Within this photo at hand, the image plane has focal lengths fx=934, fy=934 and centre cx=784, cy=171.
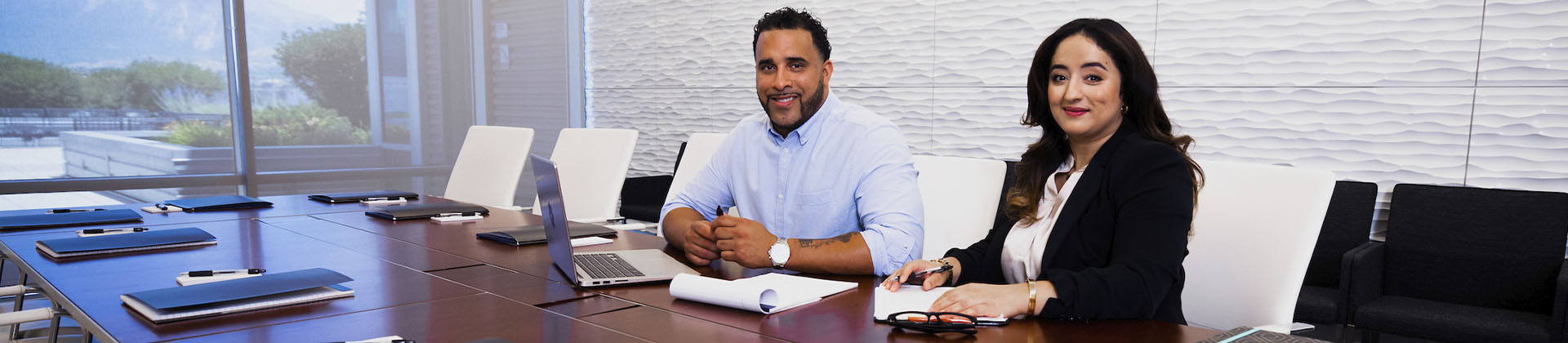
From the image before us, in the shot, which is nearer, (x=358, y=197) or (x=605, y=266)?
(x=605, y=266)

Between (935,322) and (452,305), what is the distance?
2.53ft

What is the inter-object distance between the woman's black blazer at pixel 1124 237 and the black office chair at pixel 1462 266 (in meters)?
1.80

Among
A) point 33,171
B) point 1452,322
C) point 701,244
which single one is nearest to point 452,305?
point 701,244

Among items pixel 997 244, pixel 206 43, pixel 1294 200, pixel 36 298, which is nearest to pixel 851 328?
pixel 997 244

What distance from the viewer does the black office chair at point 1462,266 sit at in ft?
9.23


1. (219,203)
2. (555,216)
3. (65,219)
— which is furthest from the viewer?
(219,203)

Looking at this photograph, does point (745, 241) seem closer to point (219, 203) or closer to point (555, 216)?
point (555, 216)

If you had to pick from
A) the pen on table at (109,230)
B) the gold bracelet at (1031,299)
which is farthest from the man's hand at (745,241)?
the pen on table at (109,230)

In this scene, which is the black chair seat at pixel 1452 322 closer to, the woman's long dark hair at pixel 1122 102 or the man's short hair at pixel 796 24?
the woman's long dark hair at pixel 1122 102

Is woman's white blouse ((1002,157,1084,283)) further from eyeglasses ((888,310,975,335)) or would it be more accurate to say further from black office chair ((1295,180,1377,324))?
black office chair ((1295,180,1377,324))

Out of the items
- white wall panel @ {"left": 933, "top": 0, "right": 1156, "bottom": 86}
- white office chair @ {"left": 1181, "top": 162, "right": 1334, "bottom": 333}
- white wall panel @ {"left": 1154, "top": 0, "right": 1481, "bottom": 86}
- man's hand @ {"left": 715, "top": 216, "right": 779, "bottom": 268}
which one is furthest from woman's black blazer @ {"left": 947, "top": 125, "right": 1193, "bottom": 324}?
white wall panel @ {"left": 933, "top": 0, "right": 1156, "bottom": 86}

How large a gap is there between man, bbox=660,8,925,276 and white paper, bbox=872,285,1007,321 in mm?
381

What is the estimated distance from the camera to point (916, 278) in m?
1.63

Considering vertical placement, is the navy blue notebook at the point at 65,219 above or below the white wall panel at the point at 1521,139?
below
